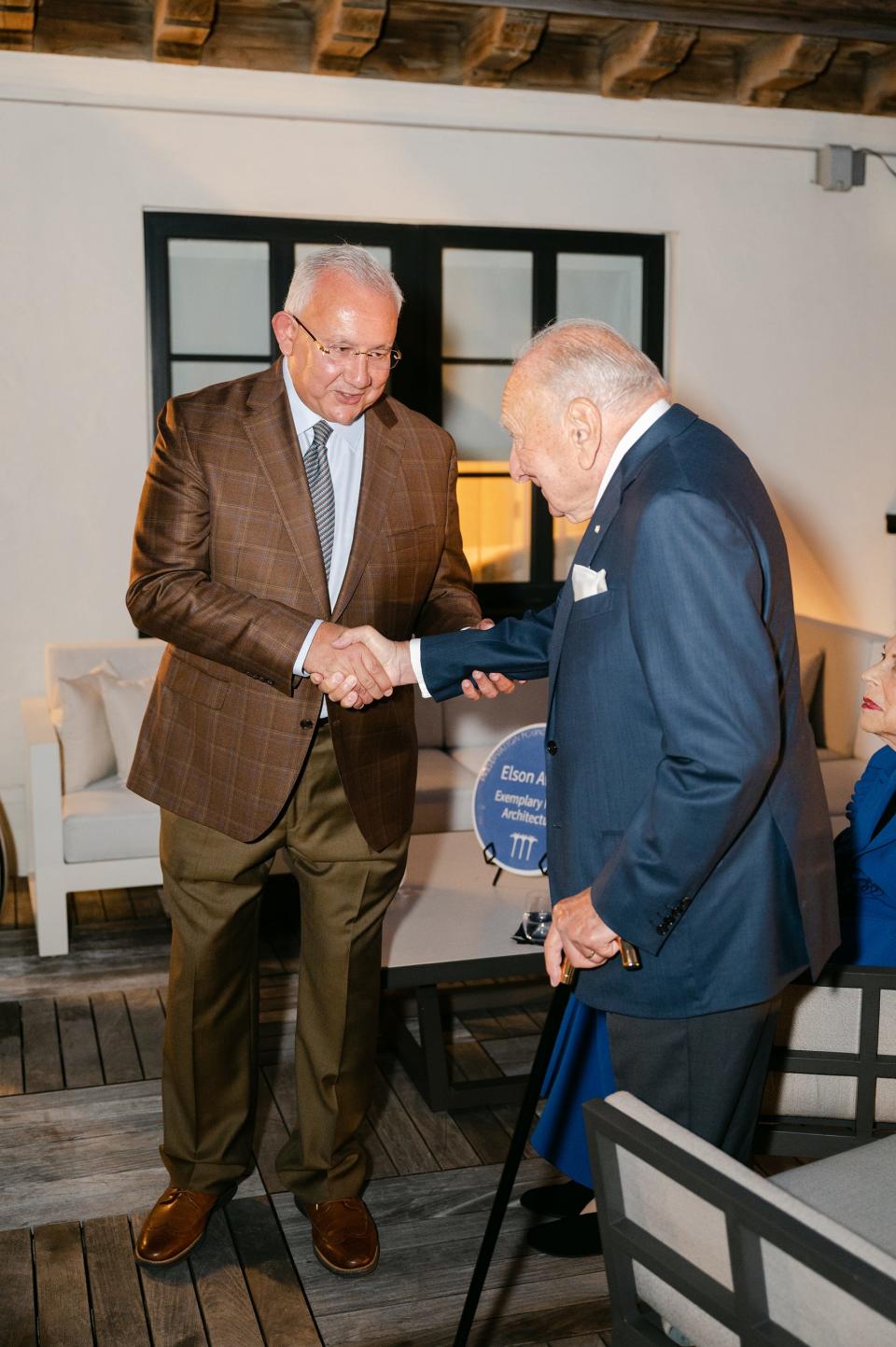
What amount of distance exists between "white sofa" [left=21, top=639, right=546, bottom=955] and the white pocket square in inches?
98.5

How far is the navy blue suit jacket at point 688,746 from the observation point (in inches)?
62.7

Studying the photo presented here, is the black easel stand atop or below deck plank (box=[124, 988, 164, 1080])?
atop

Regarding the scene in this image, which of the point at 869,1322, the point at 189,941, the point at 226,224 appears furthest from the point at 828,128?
the point at 869,1322

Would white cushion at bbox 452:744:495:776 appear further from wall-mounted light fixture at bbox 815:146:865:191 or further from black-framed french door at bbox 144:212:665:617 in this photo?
wall-mounted light fixture at bbox 815:146:865:191

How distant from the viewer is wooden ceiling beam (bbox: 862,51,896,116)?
5.50 m

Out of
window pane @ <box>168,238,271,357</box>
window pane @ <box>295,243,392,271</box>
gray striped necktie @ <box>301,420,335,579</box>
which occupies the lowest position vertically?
gray striped necktie @ <box>301,420,335,579</box>

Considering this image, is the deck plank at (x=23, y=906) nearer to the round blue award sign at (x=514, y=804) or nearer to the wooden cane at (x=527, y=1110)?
the round blue award sign at (x=514, y=804)

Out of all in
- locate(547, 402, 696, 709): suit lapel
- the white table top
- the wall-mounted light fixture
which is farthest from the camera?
the wall-mounted light fixture

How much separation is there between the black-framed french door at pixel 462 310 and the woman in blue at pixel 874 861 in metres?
3.13

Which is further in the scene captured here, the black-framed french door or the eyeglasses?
the black-framed french door

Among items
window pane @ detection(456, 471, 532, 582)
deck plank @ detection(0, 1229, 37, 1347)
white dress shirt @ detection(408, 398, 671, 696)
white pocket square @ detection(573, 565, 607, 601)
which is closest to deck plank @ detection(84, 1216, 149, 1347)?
deck plank @ detection(0, 1229, 37, 1347)

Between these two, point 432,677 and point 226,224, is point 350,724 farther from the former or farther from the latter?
point 226,224

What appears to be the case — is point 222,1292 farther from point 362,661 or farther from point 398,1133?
point 362,661

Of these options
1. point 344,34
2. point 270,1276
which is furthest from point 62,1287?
point 344,34
